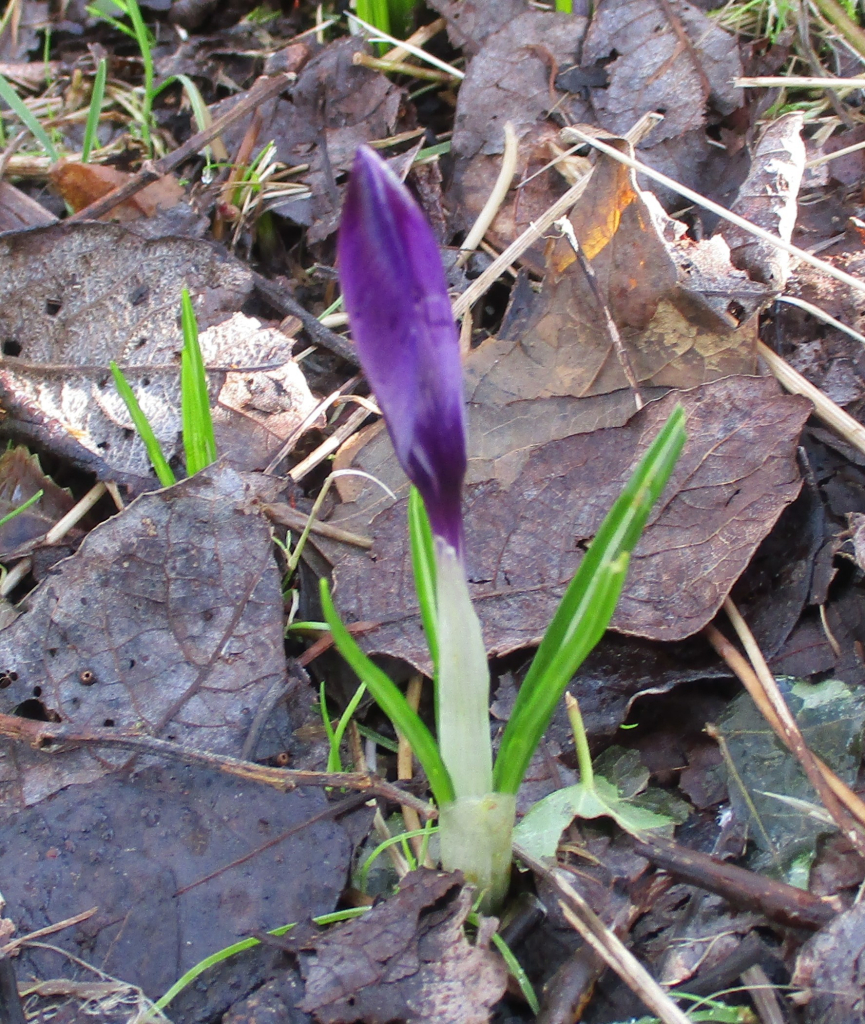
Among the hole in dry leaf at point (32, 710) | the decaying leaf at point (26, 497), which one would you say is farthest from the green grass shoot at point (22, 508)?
the hole in dry leaf at point (32, 710)

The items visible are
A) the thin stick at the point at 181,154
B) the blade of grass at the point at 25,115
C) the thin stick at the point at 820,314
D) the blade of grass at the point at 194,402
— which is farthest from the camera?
the blade of grass at the point at 25,115

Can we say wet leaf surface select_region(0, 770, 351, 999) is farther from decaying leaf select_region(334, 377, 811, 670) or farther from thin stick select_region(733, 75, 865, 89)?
thin stick select_region(733, 75, 865, 89)

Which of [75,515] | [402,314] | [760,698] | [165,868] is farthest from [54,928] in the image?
[760,698]

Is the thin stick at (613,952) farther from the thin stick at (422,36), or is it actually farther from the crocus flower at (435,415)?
the thin stick at (422,36)

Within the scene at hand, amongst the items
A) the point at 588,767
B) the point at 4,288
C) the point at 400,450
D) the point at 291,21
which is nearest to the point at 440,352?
the point at 400,450

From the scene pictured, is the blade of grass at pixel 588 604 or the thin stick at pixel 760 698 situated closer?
the blade of grass at pixel 588 604

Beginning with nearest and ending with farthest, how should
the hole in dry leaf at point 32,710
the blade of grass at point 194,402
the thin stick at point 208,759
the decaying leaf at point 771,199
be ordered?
the thin stick at point 208,759
the hole in dry leaf at point 32,710
the blade of grass at point 194,402
the decaying leaf at point 771,199

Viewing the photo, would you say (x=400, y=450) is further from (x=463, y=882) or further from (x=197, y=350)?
(x=197, y=350)
